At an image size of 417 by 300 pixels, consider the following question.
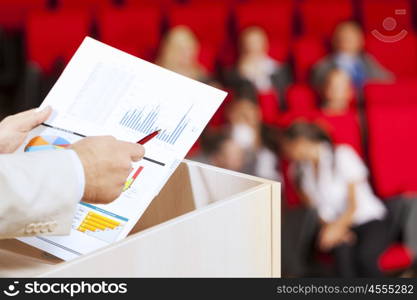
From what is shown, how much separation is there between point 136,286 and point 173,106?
0.45 ft

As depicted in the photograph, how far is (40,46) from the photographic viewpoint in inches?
59.9

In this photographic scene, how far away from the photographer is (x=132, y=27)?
1.60 meters

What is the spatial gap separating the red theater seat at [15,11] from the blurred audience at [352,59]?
632mm

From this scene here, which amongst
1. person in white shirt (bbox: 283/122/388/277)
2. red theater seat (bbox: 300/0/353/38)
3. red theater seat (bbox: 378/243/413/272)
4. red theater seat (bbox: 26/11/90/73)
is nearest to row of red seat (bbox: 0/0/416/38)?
red theater seat (bbox: 300/0/353/38)

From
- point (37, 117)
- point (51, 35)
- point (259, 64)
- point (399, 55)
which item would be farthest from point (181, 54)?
point (37, 117)

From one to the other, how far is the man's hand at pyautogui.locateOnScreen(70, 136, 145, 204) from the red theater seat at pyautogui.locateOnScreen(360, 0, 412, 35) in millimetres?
1375

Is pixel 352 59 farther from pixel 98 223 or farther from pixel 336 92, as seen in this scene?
pixel 98 223

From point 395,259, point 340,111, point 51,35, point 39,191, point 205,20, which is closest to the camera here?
point 39,191

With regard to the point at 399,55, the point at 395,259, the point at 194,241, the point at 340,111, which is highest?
the point at 399,55

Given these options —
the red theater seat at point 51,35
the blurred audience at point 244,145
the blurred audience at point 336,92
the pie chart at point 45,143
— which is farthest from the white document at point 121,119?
the red theater seat at point 51,35

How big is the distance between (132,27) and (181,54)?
23 centimetres

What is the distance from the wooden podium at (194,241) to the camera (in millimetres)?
374

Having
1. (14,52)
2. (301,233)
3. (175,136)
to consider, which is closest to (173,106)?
(175,136)

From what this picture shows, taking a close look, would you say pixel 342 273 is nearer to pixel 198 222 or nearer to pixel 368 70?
pixel 368 70
